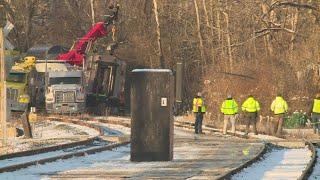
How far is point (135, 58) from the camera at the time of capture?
6384 cm

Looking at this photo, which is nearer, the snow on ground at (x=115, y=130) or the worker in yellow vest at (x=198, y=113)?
the worker in yellow vest at (x=198, y=113)

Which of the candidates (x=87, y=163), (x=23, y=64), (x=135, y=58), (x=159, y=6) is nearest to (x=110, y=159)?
(x=87, y=163)

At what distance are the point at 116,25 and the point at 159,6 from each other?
14.9 ft

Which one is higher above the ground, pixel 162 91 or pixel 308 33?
pixel 308 33

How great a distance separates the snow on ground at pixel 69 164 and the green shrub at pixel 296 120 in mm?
19051

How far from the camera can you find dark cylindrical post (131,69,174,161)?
19.4 metres

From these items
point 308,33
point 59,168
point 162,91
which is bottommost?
point 59,168

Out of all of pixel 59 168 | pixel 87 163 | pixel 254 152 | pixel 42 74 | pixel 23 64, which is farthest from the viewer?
pixel 42 74

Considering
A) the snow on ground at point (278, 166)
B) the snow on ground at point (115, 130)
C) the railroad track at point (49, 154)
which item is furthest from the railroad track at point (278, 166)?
the snow on ground at point (115, 130)

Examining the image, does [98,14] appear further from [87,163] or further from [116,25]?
[87,163]

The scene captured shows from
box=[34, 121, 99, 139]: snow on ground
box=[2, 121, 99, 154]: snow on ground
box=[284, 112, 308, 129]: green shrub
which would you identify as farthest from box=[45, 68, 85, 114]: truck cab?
box=[284, 112, 308, 129]: green shrub

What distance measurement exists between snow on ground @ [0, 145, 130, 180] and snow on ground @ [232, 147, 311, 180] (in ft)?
11.2

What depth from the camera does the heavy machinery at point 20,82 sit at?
46.6 metres

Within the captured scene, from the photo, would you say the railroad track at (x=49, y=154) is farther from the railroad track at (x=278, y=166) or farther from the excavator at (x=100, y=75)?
the excavator at (x=100, y=75)
